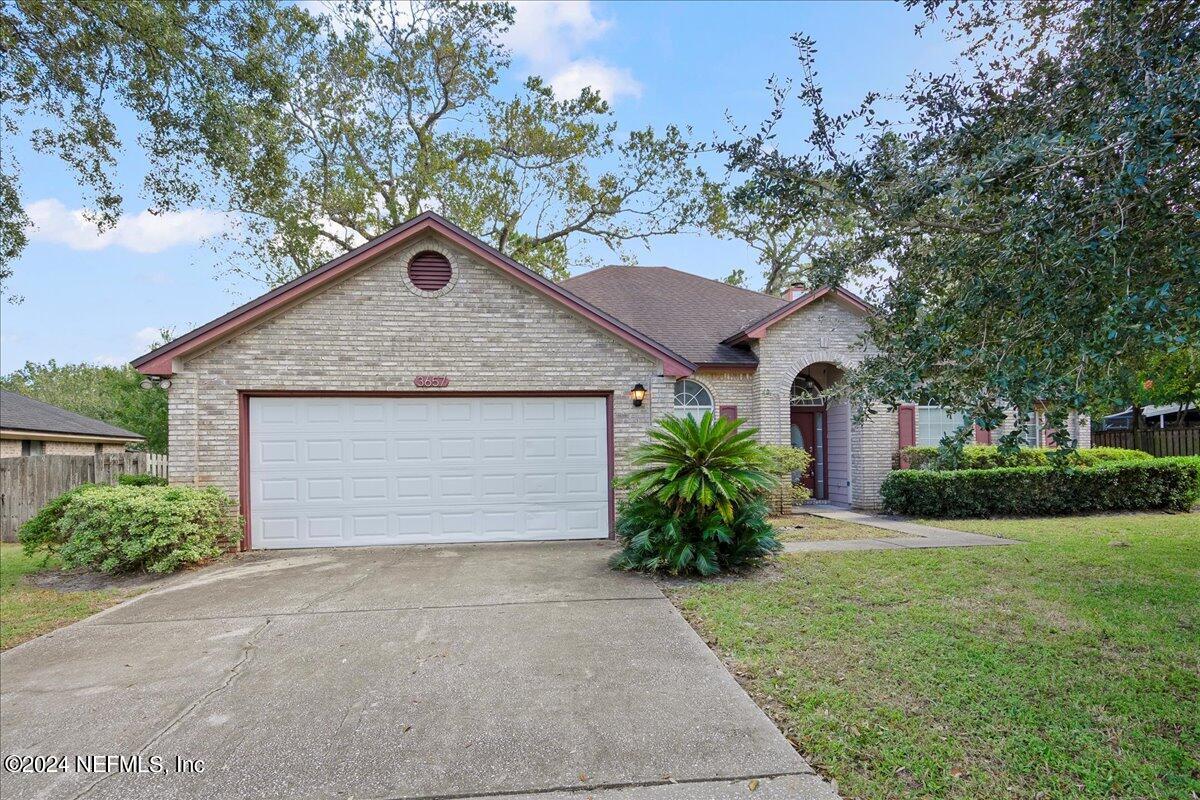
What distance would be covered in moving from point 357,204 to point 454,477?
524 inches

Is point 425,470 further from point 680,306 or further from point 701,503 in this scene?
point 680,306

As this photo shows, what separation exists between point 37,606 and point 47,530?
6.85ft

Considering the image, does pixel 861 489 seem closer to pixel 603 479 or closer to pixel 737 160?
pixel 603 479

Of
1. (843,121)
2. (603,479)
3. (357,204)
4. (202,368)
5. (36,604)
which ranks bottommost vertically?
(36,604)

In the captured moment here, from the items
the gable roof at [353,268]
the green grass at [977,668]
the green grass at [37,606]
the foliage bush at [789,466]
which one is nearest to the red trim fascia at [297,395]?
the gable roof at [353,268]

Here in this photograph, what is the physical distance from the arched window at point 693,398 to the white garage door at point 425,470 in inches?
138

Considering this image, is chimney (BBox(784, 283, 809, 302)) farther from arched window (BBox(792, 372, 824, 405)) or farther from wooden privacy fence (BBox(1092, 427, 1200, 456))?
wooden privacy fence (BBox(1092, 427, 1200, 456))

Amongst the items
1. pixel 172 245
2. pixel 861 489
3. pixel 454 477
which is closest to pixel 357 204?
pixel 172 245

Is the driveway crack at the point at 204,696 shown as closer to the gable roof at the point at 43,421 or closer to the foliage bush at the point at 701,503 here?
the foliage bush at the point at 701,503

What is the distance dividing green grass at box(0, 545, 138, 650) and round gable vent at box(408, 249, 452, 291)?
539 centimetres

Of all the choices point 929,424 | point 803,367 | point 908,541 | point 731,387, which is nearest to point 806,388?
point 803,367

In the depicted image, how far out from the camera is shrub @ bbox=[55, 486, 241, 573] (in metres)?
7.37

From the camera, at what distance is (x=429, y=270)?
370 inches

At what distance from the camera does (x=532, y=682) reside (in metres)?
4.05
